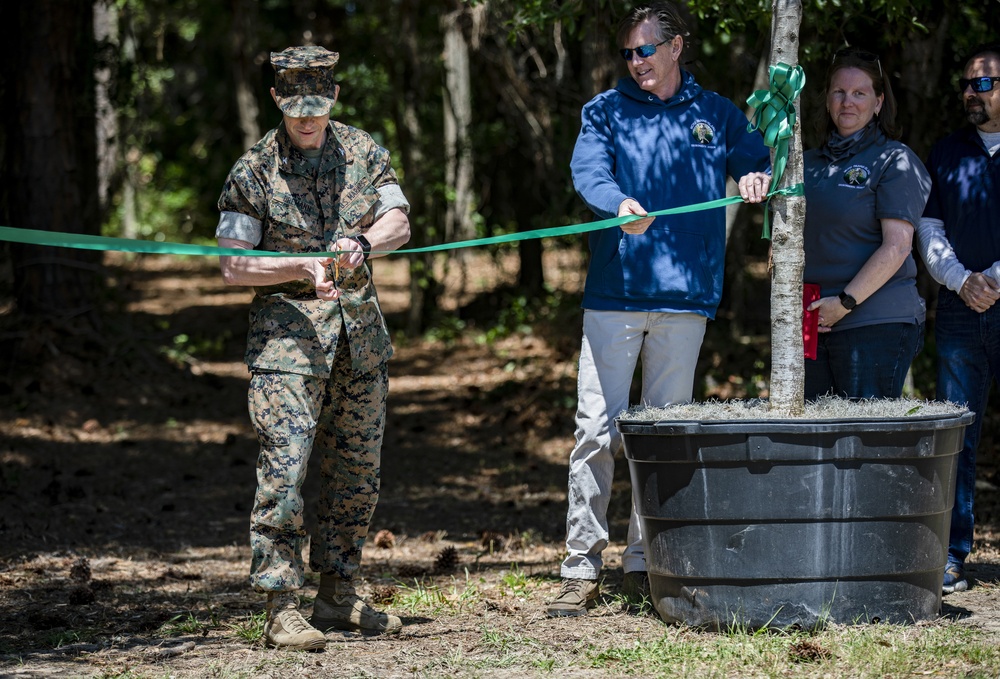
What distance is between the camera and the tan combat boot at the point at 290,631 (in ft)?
14.0

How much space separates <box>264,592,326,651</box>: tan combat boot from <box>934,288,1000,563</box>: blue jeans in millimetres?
2533

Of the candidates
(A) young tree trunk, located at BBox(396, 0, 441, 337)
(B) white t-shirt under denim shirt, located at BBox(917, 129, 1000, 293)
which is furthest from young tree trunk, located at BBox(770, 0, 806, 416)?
(A) young tree trunk, located at BBox(396, 0, 441, 337)

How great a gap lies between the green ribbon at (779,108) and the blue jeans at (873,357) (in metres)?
0.72

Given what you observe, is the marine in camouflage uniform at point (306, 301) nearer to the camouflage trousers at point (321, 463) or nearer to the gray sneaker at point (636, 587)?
the camouflage trousers at point (321, 463)

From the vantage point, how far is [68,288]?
35.9ft

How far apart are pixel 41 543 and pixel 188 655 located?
243 cm

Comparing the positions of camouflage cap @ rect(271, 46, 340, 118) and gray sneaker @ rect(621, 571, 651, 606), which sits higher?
camouflage cap @ rect(271, 46, 340, 118)

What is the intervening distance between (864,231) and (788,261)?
18.5 inches

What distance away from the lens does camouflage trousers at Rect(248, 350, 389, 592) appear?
4.17m

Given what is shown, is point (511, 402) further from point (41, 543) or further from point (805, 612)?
point (805, 612)

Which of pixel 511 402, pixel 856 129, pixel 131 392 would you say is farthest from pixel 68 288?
pixel 856 129

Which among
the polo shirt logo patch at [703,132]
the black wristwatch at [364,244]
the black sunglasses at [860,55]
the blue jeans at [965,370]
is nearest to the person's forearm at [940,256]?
the blue jeans at [965,370]

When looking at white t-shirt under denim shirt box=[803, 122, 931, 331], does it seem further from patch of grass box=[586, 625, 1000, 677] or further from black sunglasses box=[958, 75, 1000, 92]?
patch of grass box=[586, 625, 1000, 677]

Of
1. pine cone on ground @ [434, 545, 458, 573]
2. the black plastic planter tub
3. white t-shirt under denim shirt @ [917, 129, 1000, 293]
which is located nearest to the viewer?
the black plastic planter tub
